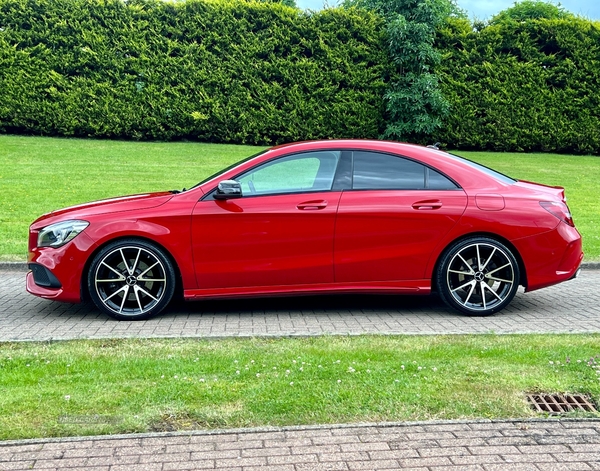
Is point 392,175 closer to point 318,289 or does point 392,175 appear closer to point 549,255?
point 318,289

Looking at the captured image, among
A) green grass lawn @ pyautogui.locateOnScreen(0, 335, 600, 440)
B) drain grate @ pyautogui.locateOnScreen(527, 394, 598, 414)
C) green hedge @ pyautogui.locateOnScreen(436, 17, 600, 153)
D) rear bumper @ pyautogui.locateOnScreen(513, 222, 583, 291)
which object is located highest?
green hedge @ pyautogui.locateOnScreen(436, 17, 600, 153)

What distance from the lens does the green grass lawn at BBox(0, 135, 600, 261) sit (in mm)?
11688

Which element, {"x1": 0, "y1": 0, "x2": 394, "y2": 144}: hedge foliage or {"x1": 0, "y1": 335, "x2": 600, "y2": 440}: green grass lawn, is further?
{"x1": 0, "y1": 0, "x2": 394, "y2": 144}: hedge foliage

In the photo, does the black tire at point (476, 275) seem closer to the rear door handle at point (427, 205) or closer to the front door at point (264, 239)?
the rear door handle at point (427, 205)

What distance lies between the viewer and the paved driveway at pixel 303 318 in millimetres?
5504

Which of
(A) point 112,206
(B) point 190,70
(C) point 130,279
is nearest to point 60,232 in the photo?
(A) point 112,206

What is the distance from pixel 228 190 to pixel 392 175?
1.61m

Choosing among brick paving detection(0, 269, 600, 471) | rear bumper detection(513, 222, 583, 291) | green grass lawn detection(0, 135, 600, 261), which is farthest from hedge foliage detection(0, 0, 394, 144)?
brick paving detection(0, 269, 600, 471)

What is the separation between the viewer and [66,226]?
5.96 metres

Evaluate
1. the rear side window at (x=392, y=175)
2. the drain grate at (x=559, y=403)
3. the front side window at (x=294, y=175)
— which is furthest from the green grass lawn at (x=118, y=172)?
the drain grate at (x=559, y=403)

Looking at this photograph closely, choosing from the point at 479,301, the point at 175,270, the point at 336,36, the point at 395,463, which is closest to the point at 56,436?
the point at 395,463

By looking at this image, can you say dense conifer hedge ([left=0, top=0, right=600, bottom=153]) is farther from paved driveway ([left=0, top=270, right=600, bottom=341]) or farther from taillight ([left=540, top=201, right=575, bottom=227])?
taillight ([left=540, top=201, right=575, bottom=227])

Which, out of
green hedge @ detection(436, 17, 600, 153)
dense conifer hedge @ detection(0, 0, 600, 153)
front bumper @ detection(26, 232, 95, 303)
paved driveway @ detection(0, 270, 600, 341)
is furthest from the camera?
green hedge @ detection(436, 17, 600, 153)

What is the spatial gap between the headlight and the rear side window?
8.55ft
